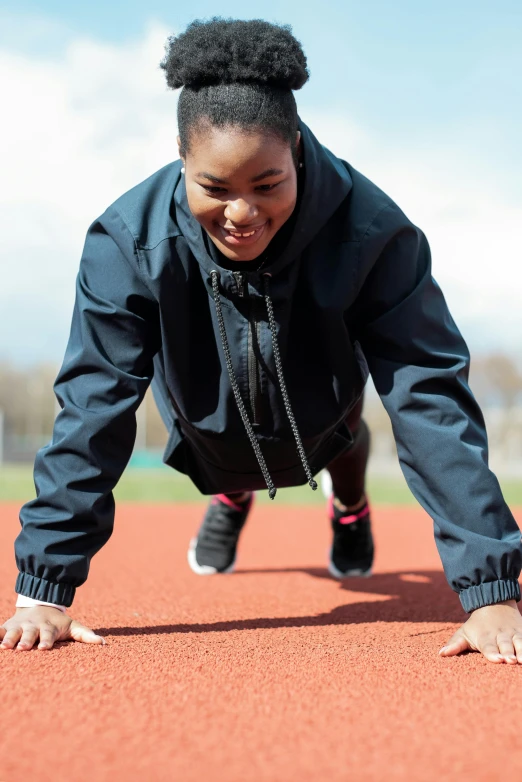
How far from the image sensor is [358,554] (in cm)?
390

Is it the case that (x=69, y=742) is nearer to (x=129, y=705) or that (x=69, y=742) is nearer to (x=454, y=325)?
(x=129, y=705)

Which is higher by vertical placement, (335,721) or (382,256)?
(382,256)

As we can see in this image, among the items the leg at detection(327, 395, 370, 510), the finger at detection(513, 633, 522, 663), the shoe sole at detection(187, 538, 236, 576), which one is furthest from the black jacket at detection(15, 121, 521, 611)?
the shoe sole at detection(187, 538, 236, 576)

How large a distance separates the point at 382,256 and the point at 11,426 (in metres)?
43.9

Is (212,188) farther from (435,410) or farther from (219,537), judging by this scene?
(219,537)

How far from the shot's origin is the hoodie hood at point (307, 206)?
2.19 m

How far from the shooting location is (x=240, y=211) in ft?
6.53

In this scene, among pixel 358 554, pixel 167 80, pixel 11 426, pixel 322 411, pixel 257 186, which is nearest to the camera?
pixel 257 186

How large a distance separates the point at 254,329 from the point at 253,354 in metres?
0.07

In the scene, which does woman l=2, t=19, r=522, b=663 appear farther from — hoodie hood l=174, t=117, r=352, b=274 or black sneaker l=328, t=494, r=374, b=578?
black sneaker l=328, t=494, r=374, b=578

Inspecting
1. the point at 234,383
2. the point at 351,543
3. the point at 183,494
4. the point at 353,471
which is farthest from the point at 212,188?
the point at 183,494

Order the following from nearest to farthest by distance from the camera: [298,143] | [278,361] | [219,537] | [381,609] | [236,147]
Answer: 1. [236,147]
2. [298,143]
3. [278,361]
4. [381,609]
5. [219,537]

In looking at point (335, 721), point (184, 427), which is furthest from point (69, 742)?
point (184, 427)

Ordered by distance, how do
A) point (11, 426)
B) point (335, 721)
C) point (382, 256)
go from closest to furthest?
1. point (335, 721)
2. point (382, 256)
3. point (11, 426)
